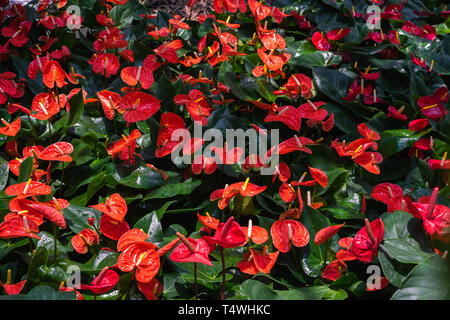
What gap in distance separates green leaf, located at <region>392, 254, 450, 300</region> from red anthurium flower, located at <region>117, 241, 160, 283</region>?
1.48ft

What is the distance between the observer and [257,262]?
0.93 m

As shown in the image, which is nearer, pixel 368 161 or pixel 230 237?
pixel 230 237

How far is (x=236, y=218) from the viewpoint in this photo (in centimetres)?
114

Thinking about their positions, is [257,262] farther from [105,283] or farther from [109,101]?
[109,101]

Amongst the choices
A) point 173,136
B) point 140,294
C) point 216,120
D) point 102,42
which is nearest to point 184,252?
point 140,294

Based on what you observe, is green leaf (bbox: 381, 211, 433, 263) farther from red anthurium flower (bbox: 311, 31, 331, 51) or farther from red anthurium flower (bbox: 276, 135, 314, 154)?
red anthurium flower (bbox: 311, 31, 331, 51)

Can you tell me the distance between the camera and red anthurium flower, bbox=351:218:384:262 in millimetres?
892

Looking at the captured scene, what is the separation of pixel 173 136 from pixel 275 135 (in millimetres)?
294

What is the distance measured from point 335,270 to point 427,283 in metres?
0.20

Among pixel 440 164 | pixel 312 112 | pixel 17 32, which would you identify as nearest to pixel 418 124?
pixel 440 164

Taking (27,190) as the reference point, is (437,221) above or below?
below

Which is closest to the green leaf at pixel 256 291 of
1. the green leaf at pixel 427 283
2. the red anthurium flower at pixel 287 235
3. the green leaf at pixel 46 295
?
the red anthurium flower at pixel 287 235

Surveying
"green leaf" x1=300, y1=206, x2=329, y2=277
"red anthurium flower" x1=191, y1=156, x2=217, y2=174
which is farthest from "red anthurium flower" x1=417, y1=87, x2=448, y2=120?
"red anthurium flower" x1=191, y1=156, x2=217, y2=174

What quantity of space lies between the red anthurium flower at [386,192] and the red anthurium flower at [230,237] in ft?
1.29
